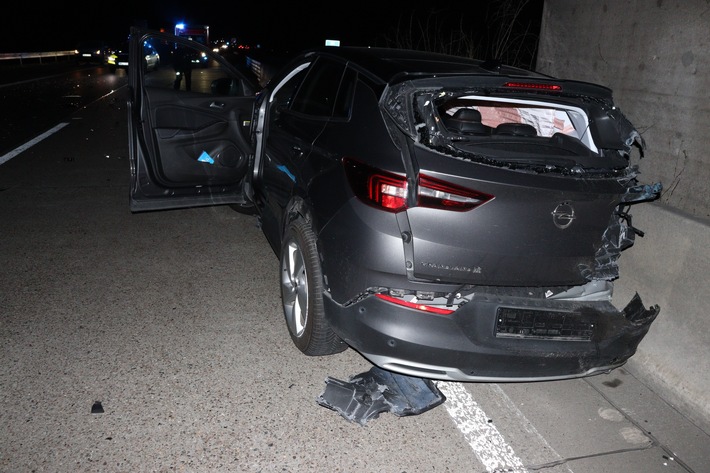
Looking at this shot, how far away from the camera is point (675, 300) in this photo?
3799 millimetres

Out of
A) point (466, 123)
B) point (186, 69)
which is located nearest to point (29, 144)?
point (186, 69)

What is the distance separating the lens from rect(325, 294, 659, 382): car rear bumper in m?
2.88

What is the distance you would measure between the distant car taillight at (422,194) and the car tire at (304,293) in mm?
680

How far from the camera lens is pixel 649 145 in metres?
4.51

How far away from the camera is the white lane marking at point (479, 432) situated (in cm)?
303

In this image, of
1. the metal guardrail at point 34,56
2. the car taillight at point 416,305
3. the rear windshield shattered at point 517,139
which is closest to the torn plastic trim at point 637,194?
the rear windshield shattered at point 517,139

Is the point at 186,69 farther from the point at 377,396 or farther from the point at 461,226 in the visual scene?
the point at 461,226

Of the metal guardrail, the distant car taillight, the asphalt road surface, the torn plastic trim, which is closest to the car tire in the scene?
the asphalt road surface

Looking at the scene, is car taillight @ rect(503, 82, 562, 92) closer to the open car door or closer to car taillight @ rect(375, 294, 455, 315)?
car taillight @ rect(375, 294, 455, 315)

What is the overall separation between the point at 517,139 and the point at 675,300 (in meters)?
1.60

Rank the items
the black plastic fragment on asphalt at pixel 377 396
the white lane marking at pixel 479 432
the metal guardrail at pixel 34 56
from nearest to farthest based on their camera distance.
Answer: the white lane marking at pixel 479 432 → the black plastic fragment on asphalt at pixel 377 396 → the metal guardrail at pixel 34 56

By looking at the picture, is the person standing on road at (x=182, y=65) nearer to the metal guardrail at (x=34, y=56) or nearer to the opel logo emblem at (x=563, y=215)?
the opel logo emblem at (x=563, y=215)

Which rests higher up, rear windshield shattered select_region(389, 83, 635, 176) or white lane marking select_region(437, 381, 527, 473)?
rear windshield shattered select_region(389, 83, 635, 176)

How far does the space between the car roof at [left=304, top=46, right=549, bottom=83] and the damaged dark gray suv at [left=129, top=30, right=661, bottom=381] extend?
0.02m
